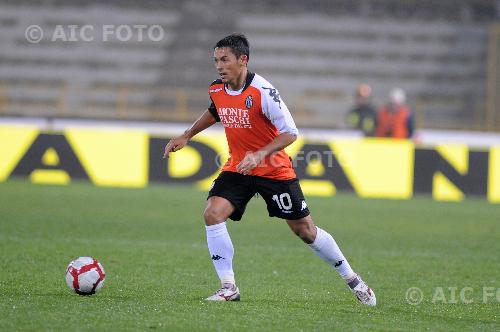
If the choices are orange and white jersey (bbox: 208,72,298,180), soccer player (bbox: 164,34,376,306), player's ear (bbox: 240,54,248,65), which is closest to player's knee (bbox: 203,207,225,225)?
soccer player (bbox: 164,34,376,306)

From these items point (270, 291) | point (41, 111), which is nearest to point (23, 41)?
point (41, 111)

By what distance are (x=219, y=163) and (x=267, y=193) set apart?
371 inches

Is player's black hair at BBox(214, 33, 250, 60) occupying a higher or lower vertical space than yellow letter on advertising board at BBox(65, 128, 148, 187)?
higher

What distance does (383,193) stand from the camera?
1667 centimetres

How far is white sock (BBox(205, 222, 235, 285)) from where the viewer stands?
6.83 meters

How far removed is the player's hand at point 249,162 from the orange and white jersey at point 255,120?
1.11ft

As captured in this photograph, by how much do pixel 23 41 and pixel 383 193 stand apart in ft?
38.8

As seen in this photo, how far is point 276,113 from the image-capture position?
265 inches

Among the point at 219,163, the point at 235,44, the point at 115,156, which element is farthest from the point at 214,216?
the point at 115,156

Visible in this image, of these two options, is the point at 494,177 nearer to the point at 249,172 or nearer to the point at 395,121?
the point at 395,121

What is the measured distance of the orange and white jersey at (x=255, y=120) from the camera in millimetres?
6738

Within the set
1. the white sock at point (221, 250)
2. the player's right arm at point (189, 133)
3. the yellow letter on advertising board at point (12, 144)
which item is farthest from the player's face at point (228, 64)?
the yellow letter on advertising board at point (12, 144)

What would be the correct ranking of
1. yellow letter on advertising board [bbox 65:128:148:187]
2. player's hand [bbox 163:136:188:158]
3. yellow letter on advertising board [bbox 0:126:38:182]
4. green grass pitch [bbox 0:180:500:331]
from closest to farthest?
green grass pitch [bbox 0:180:500:331], player's hand [bbox 163:136:188:158], yellow letter on advertising board [bbox 0:126:38:182], yellow letter on advertising board [bbox 65:128:148:187]

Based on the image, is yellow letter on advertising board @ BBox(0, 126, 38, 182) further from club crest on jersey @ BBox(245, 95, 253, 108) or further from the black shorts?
club crest on jersey @ BBox(245, 95, 253, 108)
